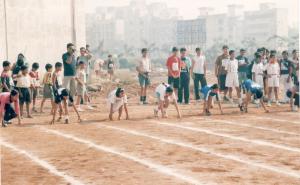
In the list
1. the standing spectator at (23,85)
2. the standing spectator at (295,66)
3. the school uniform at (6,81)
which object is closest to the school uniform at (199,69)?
the standing spectator at (295,66)

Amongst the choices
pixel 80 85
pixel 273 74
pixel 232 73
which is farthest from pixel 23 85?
pixel 273 74

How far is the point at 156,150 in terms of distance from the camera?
35.6 ft

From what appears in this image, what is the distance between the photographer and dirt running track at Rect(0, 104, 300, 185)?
28.5 ft

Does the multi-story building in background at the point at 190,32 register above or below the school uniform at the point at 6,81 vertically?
above

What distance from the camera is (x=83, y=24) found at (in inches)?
1152

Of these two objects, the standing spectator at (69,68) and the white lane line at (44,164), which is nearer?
the white lane line at (44,164)

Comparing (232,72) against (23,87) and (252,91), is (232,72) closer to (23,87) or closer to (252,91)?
Result: (252,91)

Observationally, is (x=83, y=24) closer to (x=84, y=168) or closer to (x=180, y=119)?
(x=180, y=119)

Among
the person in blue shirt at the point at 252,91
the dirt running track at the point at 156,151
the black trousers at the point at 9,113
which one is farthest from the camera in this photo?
the person in blue shirt at the point at 252,91

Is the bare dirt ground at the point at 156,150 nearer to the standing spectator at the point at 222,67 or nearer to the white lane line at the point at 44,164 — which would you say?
the white lane line at the point at 44,164

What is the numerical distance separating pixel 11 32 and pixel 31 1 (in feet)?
6.48

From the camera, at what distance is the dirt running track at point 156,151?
8.70 m

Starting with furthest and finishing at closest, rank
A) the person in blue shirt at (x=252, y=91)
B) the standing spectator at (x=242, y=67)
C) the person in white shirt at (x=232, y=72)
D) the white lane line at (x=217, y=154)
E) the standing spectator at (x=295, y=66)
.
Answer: the standing spectator at (x=242, y=67) < the standing spectator at (x=295, y=66) < the person in white shirt at (x=232, y=72) < the person in blue shirt at (x=252, y=91) < the white lane line at (x=217, y=154)

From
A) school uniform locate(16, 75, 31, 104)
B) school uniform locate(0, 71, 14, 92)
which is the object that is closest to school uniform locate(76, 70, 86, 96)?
school uniform locate(16, 75, 31, 104)
